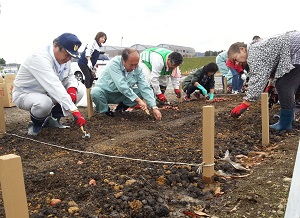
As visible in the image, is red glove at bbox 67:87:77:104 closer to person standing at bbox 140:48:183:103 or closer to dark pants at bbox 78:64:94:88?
person standing at bbox 140:48:183:103

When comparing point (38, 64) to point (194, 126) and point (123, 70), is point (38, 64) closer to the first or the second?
point (123, 70)

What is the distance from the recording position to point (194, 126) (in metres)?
4.06

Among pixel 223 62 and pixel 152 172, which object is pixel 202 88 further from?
pixel 152 172

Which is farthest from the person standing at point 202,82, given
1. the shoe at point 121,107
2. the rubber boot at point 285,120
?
the rubber boot at point 285,120

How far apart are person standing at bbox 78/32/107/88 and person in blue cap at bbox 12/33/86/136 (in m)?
2.13

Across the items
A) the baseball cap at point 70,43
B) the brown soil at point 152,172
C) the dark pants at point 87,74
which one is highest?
the baseball cap at point 70,43

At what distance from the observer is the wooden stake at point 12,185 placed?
1.17 m

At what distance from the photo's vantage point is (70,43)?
10.7ft

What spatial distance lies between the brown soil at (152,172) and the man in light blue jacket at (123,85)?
0.56 metres

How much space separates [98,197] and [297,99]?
3.68m

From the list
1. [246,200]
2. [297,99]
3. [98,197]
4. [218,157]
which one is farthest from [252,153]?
[297,99]

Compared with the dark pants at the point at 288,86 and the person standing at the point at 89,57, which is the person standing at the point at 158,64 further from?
→ the dark pants at the point at 288,86

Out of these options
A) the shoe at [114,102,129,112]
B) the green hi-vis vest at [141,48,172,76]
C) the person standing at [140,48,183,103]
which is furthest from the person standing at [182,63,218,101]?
the shoe at [114,102,129,112]

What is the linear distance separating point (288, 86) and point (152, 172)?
1.94m
